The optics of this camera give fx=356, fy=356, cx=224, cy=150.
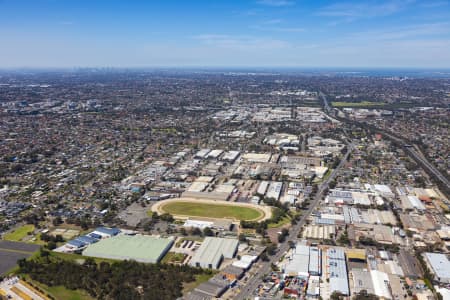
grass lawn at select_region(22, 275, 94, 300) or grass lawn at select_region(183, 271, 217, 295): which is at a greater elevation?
grass lawn at select_region(183, 271, 217, 295)

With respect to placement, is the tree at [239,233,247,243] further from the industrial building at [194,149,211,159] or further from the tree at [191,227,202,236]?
the industrial building at [194,149,211,159]

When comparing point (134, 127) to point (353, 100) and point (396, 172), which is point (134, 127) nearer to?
point (396, 172)

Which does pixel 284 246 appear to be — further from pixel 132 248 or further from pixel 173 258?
pixel 132 248

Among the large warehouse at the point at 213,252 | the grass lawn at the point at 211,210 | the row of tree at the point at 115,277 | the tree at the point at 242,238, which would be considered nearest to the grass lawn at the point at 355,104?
the grass lawn at the point at 211,210

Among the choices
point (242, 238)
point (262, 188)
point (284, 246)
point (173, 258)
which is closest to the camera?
point (173, 258)

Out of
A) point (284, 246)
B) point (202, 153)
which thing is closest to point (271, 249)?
point (284, 246)

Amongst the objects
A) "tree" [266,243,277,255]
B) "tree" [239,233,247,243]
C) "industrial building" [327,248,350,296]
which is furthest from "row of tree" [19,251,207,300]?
"industrial building" [327,248,350,296]

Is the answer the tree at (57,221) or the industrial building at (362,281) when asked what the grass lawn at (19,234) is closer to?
the tree at (57,221)
